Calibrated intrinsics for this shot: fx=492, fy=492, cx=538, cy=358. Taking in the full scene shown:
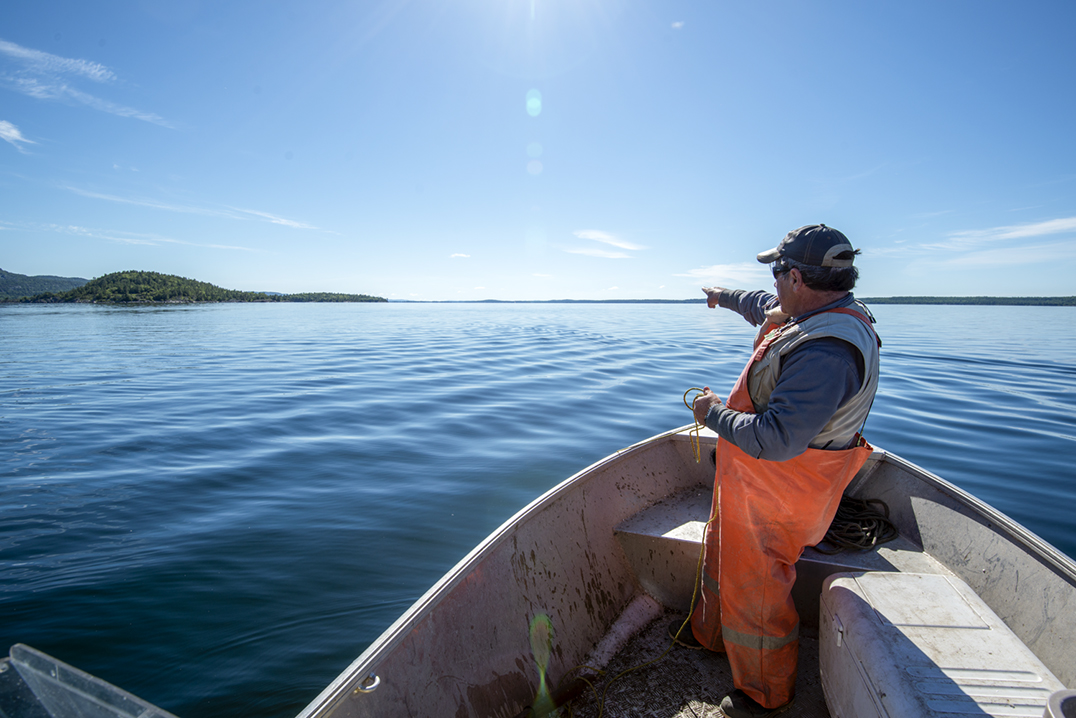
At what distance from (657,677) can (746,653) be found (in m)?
0.64

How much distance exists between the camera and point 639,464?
4133mm

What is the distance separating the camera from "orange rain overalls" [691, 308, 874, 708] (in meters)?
2.17

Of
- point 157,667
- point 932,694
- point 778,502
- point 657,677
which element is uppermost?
point 778,502

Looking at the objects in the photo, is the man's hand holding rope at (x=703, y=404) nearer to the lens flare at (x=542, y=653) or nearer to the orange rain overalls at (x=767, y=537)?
the orange rain overalls at (x=767, y=537)

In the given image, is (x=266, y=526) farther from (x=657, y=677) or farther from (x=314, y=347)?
(x=314, y=347)

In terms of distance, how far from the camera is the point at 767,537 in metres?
2.27

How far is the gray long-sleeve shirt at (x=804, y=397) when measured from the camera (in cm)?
190

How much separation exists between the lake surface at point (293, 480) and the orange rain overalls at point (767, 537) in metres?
2.62

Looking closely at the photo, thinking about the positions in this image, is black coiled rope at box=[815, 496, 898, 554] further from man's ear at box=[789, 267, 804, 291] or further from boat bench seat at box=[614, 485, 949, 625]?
man's ear at box=[789, 267, 804, 291]

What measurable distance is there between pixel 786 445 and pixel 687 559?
5.76ft

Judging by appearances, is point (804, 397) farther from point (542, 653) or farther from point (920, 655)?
point (542, 653)

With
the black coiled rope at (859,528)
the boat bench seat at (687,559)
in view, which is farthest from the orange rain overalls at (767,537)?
the black coiled rope at (859,528)

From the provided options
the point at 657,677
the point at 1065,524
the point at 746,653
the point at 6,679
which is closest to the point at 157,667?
the point at 6,679

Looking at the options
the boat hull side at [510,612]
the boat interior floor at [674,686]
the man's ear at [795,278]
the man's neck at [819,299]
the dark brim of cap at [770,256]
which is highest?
the dark brim of cap at [770,256]
